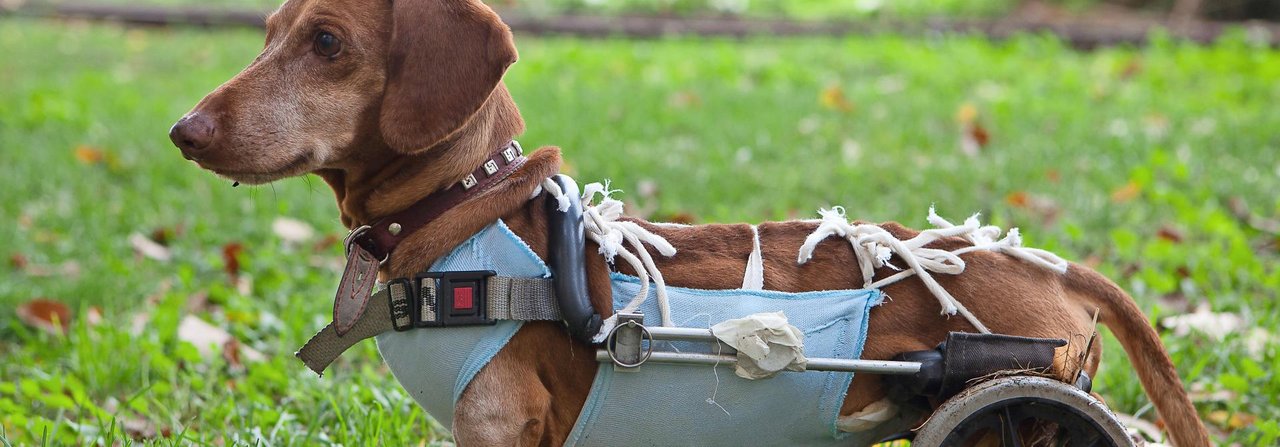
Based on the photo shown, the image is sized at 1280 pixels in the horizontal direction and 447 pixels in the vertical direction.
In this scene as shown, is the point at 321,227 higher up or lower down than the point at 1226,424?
lower down

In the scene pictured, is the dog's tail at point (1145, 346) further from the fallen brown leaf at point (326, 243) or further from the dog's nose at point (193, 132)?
the fallen brown leaf at point (326, 243)

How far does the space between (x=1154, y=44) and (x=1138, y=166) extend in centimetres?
354

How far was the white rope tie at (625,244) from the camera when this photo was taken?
200cm

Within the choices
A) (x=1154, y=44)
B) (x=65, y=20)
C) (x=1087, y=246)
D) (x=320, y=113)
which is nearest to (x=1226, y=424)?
(x=1087, y=246)

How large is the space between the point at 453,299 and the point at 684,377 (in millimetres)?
425

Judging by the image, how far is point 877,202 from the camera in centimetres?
471

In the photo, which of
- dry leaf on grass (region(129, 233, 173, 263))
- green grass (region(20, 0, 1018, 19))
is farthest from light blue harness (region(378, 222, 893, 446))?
green grass (region(20, 0, 1018, 19))

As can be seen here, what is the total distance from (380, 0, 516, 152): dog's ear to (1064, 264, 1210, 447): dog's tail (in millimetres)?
1167

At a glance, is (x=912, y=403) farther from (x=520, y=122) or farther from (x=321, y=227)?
(x=321, y=227)

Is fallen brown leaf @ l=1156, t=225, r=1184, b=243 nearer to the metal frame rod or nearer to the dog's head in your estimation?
the metal frame rod

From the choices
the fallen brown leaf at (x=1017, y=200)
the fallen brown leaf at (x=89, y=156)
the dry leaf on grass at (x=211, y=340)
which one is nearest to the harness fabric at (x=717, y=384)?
the dry leaf on grass at (x=211, y=340)

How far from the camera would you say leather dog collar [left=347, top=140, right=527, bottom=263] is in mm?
2051

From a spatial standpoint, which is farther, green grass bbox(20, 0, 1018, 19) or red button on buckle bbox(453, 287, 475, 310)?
green grass bbox(20, 0, 1018, 19)

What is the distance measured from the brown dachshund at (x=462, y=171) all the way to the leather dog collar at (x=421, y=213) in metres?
0.02
